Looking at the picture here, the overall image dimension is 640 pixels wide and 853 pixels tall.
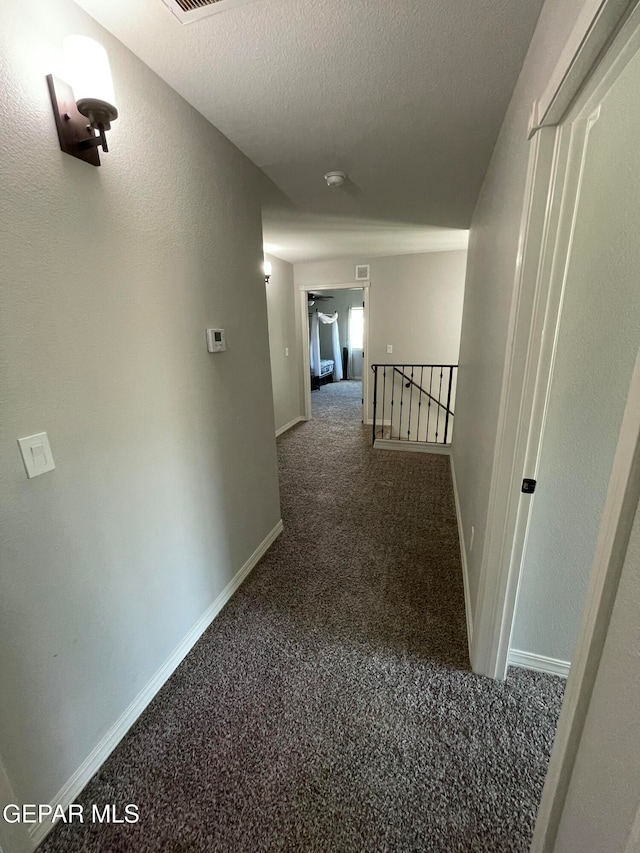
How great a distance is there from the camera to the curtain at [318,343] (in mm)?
8273

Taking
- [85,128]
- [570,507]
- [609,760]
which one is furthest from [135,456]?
[570,507]

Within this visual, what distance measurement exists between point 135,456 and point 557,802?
4.88 ft

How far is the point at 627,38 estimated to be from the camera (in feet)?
2.26

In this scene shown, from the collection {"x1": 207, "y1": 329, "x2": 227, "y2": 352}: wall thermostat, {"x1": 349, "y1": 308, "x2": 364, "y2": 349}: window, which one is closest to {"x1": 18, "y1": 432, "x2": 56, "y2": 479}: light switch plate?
{"x1": 207, "y1": 329, "x2": 227, "y2": 352}: wall thermostat

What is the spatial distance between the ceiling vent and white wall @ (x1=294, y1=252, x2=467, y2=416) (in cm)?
392

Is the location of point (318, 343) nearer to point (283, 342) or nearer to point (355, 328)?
point (355, 328)

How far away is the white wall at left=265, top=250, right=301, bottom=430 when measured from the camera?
4.38 metres

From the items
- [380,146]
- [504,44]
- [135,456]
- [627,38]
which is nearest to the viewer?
[627,38]

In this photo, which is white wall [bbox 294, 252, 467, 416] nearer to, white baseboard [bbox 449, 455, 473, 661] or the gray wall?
white baseboard [bbox 449, 455, 473, 661]

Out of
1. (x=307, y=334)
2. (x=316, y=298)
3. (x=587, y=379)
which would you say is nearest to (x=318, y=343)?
(x=316, y=298)

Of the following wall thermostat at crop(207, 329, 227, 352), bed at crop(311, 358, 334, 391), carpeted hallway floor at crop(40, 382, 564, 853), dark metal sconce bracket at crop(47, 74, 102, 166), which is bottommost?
carpeted hallway floor at crop(40, 382, 564, 853)

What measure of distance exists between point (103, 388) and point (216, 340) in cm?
62

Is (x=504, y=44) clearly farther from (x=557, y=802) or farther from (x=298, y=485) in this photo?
(x=298, y=485)

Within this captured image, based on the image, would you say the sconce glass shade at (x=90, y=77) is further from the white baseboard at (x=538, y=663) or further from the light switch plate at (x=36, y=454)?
the white baseboard at (x=538, y=663)
